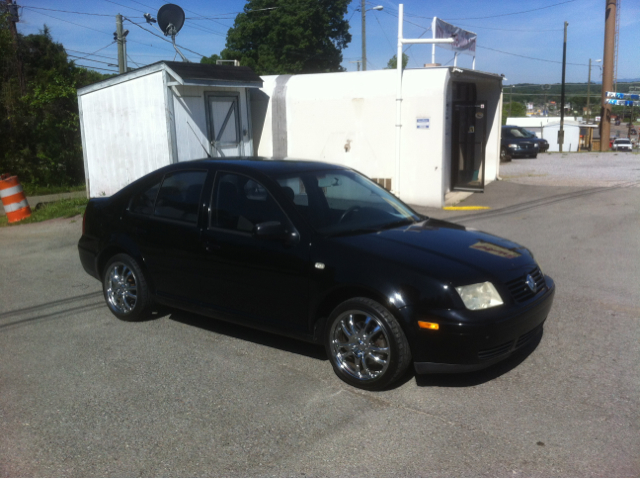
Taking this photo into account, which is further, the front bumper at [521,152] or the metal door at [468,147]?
the front bumper at [521,152]

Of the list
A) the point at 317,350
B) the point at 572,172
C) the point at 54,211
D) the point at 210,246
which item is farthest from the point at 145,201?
the point at 572,172

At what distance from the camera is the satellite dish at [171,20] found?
15383 millimetres

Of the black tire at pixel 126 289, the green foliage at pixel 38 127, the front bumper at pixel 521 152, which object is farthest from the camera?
the front bumper at pixel 521 152

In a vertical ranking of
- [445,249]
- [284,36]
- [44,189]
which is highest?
[284,36]

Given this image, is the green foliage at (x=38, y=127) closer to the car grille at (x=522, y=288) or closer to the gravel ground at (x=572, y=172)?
the gravel ground at (x=572, y=172)

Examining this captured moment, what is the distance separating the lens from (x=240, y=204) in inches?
205

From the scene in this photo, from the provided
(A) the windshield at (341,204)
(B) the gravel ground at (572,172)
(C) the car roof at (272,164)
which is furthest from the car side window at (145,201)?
(B) the gravel ground at (572,172)

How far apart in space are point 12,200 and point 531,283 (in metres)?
11.5

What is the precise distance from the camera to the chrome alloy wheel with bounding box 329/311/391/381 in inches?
171

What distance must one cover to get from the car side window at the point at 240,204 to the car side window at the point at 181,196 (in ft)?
0.75

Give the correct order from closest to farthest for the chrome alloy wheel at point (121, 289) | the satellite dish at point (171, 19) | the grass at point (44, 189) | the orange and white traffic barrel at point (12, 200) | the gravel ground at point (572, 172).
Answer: the chrome alloy wheel at point (121, 289), the orange and white traffic barrel at point (12, 200), the satellite dish at point (171, 19), the gravel ground at point (572, 172), the grass at point (44, 189)

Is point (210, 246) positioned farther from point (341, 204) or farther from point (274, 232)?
point (341, 204)

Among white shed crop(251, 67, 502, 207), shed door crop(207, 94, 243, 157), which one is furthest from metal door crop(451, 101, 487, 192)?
shed door crop(207, 94, 243, 157)

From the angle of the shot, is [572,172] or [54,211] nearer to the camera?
[54,211]
